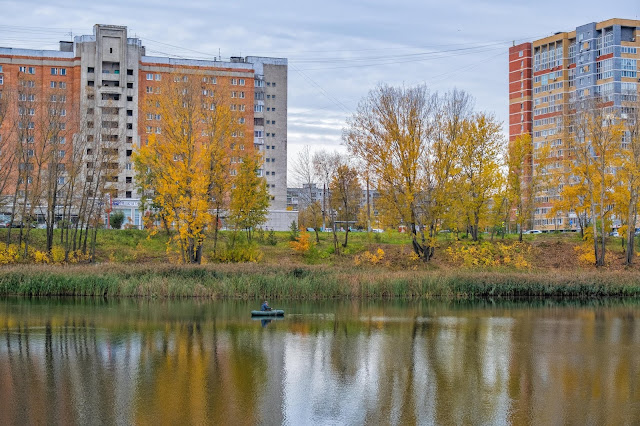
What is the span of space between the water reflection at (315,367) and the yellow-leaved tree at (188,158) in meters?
16.1

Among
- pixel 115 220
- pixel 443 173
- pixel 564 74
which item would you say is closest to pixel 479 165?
pixel 443 173

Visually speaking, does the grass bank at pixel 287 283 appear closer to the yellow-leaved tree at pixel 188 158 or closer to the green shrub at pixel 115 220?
the yellow-leaved tree at pixel 188 158

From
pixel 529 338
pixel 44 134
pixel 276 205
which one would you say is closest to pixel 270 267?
pixel 529 338

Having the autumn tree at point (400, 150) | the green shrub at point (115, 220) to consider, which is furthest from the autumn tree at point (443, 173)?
the green shrub at point (115, 220)

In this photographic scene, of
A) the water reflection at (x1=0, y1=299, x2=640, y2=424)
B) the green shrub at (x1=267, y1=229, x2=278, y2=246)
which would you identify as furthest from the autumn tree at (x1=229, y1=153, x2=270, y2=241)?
the water reflection at (x1=0, y1=299, x2=640, y2=424)

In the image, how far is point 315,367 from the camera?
65.1 ft

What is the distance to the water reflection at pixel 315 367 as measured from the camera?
49.0ft

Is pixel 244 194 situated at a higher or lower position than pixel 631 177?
lower

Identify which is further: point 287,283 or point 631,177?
point 631,177

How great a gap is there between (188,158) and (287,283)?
1422 centimetres

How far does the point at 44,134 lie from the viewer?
56.2 m

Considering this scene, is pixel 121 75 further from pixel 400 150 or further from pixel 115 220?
pixel 400 150

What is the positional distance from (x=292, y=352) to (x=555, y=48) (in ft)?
379

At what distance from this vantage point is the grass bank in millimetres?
39938
